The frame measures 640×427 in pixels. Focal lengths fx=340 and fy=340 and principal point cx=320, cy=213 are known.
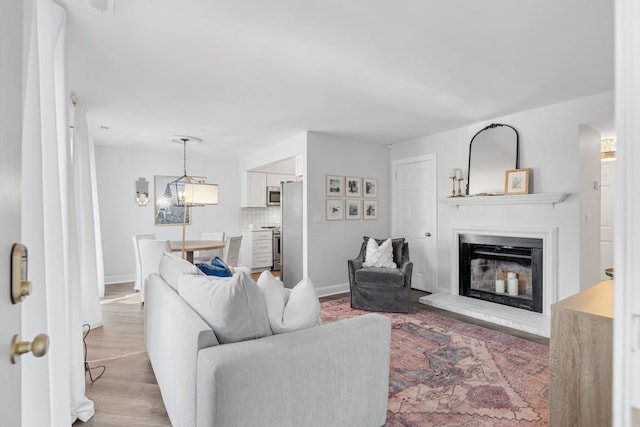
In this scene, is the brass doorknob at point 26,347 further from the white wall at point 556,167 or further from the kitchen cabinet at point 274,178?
the kitchen cabinet at point 274,178

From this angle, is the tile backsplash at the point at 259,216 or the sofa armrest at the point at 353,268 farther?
the tile backsplash at the point at 259,216

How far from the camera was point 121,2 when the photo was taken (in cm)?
193

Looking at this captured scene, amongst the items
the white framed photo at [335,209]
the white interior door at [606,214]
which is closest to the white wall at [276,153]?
the white framed photo at [335,209]

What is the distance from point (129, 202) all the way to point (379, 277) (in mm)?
4586

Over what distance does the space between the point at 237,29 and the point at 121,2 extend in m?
0.65

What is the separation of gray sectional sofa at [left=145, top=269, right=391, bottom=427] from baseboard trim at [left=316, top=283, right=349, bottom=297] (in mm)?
3079

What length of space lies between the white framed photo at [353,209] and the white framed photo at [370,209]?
0.10 m

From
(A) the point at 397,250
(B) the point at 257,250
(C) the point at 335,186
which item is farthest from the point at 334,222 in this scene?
(B) the point at 257,250

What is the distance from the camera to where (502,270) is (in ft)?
14.2

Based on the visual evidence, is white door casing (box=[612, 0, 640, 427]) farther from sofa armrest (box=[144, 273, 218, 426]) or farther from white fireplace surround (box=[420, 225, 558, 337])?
white fireplace surround (box=[420, 225, 558, 337])

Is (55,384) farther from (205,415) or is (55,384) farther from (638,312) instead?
(638,312)

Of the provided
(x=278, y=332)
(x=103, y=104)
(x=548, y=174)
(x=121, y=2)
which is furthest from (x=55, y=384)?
(x=548, y=174)

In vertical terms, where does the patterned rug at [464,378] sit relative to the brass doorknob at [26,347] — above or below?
below

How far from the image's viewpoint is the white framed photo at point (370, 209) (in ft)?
17.9
